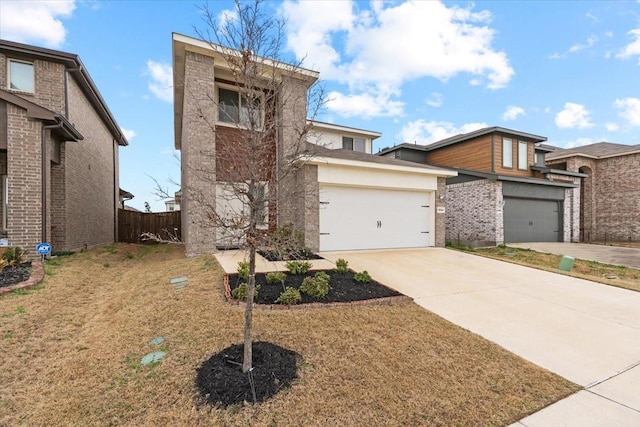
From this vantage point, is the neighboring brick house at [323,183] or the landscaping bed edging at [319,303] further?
the neighboring brick house at [323,183]

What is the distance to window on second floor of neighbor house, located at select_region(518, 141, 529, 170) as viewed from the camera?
53.8 ft

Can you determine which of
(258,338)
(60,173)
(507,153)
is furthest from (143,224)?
(507,153)

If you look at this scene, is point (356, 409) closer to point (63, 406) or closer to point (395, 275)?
point (63, 406)

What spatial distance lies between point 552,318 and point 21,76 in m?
15.2

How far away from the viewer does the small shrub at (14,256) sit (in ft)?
21.8

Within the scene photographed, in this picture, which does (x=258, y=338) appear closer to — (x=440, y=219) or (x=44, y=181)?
(x=44, y=181)

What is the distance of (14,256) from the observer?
6.73 m

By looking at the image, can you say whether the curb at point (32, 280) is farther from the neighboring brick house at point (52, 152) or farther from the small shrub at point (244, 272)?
the small shrub at point (244, 272)

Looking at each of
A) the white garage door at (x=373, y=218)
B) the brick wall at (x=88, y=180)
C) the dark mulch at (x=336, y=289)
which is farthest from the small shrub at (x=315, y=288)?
the brick wall at (x=88, y=180)

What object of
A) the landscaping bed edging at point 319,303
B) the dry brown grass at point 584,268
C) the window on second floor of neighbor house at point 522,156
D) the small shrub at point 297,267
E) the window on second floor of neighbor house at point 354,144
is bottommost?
the dry brown grass at point 584,268

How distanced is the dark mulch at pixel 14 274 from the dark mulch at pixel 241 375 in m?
5.09

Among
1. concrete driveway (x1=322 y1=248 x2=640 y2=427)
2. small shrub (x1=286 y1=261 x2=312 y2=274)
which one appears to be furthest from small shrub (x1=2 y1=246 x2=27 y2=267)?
concrete driveway (x1=322 y1=248 x2=640 y2=427)

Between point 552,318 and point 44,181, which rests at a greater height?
point 44,181

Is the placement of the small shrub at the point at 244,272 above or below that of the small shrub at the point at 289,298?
above
